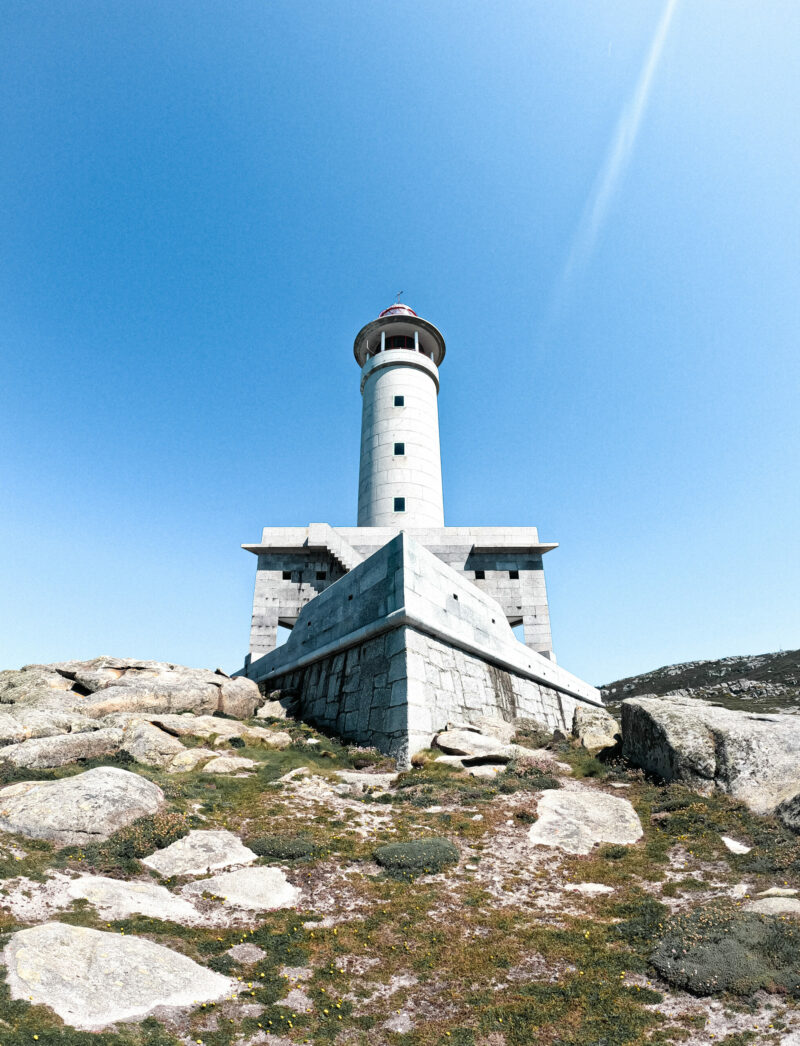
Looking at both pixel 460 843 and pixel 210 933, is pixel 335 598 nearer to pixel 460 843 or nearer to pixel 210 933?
pixel 460 843

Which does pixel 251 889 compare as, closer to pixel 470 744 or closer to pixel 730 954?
pixel 730 954

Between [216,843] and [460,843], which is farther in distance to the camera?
[460,843]

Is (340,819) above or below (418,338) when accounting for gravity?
below

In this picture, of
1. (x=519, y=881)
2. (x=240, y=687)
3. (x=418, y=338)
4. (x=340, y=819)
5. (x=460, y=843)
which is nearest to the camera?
(x=519, y=881)

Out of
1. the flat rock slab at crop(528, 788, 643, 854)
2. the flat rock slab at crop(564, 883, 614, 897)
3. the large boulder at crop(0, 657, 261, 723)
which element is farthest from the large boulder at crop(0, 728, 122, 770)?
the flat rock slab at crop(564, 883, 614, 897)

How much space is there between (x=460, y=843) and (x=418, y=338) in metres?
31.0

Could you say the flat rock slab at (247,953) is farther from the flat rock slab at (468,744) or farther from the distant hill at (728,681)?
the distant hill at (728,681)

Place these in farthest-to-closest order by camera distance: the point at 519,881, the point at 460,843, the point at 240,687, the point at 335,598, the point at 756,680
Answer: the point at 756,680, the point at 335,598, the point at 240,687, the point at 460,843, the point at 519,881

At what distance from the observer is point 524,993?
541 cm

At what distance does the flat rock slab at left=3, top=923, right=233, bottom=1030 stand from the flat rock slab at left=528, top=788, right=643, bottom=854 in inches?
214

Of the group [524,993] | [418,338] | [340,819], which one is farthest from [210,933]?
[418,338]

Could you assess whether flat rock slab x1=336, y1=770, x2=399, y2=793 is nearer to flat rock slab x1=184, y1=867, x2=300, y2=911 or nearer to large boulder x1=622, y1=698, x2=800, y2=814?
flat rock slab x1=184, y1=867, x2=300, y2=911

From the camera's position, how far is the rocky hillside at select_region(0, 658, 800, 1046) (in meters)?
4.91

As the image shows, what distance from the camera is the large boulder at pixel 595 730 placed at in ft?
47.2
